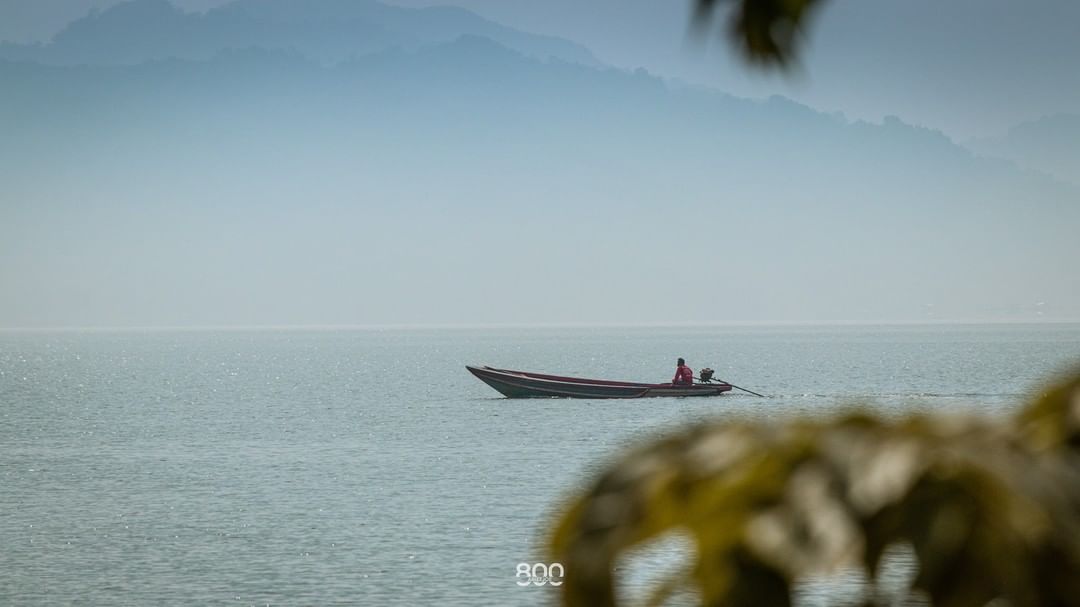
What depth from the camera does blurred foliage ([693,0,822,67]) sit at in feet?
5.31

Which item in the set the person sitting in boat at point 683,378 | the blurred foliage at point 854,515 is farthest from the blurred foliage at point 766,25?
the person sitting in boat at point 683,378

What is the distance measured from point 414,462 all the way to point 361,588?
100 feet

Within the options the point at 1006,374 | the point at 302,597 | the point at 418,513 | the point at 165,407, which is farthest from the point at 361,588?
the point at 1006,374

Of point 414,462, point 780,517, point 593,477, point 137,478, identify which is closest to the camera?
point 780,517

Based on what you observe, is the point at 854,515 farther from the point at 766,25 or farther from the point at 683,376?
the point at 683,376

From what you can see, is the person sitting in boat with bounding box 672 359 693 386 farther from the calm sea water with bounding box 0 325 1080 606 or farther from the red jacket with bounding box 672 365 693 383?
the calm sea water with bounding box 0 325 1080 606

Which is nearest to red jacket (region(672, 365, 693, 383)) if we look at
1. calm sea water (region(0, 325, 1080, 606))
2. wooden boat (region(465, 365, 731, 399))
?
wooden boat (region(465, 365, 731, 399))

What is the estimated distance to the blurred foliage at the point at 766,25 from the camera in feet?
5.31

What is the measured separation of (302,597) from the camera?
31.1m

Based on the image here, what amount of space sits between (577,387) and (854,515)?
8744 cm

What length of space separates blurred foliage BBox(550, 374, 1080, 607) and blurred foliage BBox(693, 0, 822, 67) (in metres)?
0.42

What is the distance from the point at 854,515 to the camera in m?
1.42

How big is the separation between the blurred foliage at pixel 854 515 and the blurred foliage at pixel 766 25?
424 mm

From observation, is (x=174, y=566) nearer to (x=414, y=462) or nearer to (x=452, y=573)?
(x=452, y=573)
